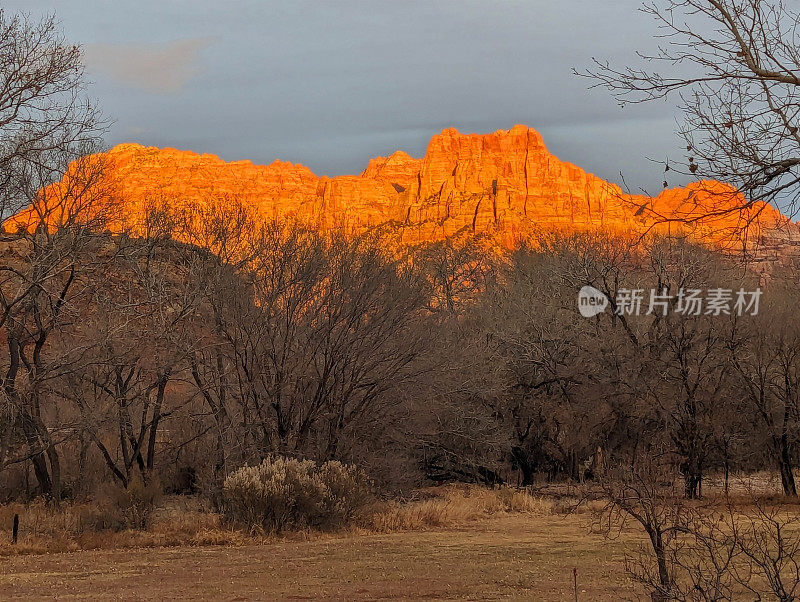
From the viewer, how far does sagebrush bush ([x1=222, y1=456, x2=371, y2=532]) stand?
56.0 ft

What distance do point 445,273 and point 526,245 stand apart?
15.6 m

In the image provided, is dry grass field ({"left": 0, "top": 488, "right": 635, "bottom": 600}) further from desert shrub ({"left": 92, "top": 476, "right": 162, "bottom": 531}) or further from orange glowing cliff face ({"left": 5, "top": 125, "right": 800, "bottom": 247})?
orange glowing cliff face ({"left": 5, "top": 125, "right": 800, "bottom": 247})

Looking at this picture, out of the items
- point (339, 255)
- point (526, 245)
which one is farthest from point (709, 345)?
point (526, 245)

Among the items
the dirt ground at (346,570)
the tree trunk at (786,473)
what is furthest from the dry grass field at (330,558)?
the tree trunk at (786,473)

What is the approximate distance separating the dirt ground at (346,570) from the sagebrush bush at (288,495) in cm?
83

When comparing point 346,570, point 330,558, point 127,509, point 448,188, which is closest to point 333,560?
point 330,558

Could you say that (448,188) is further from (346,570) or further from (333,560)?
(346,570)

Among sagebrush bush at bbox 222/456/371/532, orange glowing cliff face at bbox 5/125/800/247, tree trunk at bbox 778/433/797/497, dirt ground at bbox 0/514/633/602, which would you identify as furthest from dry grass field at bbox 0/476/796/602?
orange glowing cliff face at bbox 5/125/800/247

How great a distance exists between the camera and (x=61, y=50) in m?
14.7

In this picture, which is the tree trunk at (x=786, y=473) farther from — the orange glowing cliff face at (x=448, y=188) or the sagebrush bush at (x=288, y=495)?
the orange glowing cliff face at (x=448, y=188)

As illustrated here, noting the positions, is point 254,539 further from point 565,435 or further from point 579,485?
point 565,435

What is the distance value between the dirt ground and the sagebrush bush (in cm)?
83

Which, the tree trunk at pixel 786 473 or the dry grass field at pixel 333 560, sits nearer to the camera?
the dry grass field at pixel 333 560

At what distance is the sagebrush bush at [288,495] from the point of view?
1708 cm
